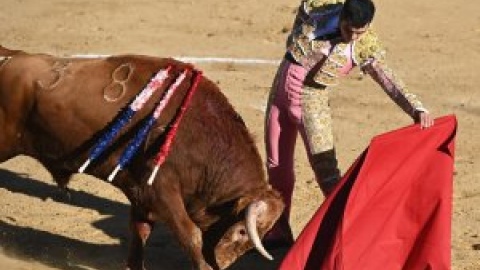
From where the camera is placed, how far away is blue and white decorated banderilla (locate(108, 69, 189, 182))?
5984 millimetres

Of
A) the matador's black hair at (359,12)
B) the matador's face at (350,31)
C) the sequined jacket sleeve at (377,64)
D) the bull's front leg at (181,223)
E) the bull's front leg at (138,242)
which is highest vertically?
the matador's black hair at (359,12)

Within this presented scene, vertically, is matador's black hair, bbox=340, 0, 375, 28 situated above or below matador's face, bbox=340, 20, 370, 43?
above

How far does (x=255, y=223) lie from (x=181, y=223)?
45 centimetres

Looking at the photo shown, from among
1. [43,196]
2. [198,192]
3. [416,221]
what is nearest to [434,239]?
[416,221]

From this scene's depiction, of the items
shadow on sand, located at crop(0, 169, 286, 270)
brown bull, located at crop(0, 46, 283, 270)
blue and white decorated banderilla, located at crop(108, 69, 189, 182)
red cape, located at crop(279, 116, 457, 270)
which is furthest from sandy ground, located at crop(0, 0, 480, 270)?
red cape, located at crop(279, 116, 457, 270)

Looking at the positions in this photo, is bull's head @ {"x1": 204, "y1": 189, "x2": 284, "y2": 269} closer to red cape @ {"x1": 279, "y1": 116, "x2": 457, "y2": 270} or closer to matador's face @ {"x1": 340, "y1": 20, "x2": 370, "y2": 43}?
red cape @ {"x1": 279, "y1": 116, "x2": 457, "y2": 270}

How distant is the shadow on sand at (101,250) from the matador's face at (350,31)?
1477 mm

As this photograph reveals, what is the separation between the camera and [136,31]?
12.0 m

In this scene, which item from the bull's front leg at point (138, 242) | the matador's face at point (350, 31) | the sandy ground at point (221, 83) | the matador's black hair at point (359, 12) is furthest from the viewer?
the sandy ground at point (221, 83)

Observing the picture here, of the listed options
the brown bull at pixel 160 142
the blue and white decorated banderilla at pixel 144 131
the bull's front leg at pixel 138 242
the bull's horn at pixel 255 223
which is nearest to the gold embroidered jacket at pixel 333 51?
the brown bull at pixel 160 142

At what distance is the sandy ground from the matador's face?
1.53 meters

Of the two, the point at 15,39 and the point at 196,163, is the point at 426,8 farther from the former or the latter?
the point at 196,163

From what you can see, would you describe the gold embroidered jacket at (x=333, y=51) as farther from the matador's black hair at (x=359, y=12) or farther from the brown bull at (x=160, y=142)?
the brown bull at (x=160, y=142)

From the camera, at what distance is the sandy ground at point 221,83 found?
6.94 meters
